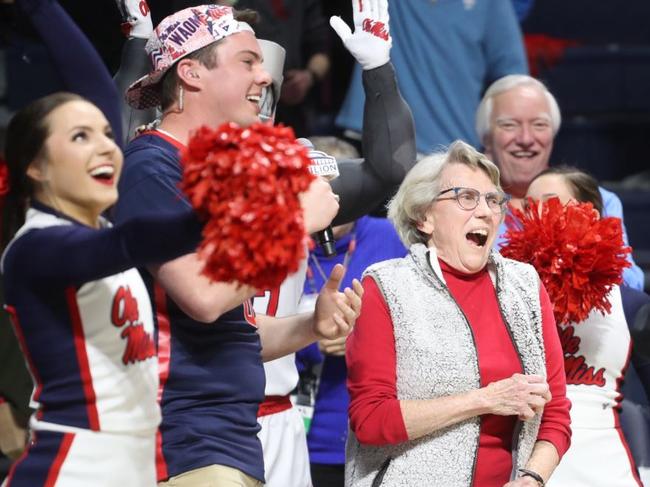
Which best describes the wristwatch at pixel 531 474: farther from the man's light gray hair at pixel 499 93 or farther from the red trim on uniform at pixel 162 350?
the man's light gray hair at pixel 499 93

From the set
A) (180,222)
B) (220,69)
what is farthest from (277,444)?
(180,222)

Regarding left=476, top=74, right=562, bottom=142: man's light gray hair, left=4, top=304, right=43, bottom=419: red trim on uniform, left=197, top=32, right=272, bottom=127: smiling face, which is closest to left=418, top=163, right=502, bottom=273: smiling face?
left=197, top=32, right=272, bottom=127: smiling face

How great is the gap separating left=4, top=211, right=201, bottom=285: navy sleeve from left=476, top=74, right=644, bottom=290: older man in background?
269 cm

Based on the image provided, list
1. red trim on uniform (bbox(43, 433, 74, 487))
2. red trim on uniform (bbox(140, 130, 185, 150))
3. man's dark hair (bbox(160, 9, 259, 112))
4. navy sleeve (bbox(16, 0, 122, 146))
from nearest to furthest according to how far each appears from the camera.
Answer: red trim on uniform (bbox(43, 433, 74, 487)) → navy sleeve (bbox(16, 0, 122, 146)) → red trim on uniform (bbox(140, 130, 185, 150)) → man's dark hair (bbox(160, 9, 259, 112))

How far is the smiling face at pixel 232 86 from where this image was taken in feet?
10.4

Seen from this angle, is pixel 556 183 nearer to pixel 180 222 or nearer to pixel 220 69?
pixel 220 69

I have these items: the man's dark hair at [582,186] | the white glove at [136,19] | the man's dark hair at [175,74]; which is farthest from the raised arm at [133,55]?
the man's dark hair at [582,186]

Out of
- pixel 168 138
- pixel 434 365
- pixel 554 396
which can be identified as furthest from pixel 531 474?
pixel 168 138

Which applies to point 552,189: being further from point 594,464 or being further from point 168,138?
point 168,138

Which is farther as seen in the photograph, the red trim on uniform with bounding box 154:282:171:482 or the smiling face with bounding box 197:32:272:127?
the smiling face with bounding box 197:32:272:127

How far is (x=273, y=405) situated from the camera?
390 centimetres

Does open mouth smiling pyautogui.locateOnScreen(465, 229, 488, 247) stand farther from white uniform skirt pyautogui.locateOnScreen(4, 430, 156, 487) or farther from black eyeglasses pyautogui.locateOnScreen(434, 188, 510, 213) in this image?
white uniform skirt pyautogui.locateOnScreen(4, 430, 156, 487)

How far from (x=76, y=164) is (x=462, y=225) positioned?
1281 mm

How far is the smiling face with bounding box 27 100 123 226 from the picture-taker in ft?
8.55
